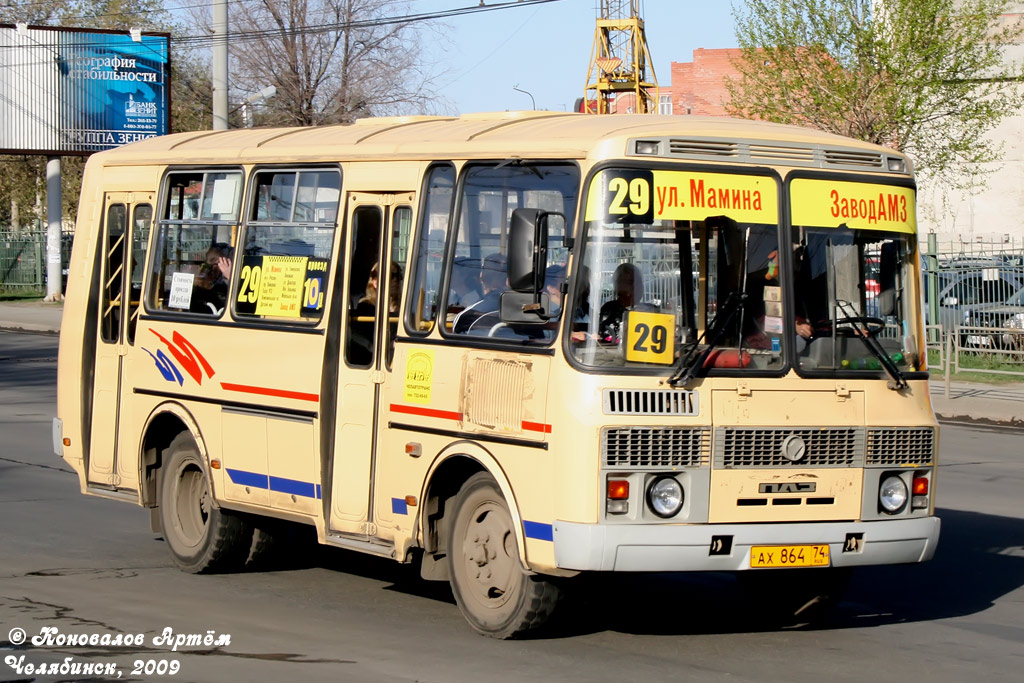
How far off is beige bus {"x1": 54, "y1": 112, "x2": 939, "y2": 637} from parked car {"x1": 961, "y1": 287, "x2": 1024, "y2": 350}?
54.6 ft

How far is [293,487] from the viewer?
925cm

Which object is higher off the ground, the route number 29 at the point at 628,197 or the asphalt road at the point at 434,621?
the route number 29 at the point at 628,197

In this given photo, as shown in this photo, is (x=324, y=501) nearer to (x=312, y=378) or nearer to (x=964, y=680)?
(x=312, y=378)

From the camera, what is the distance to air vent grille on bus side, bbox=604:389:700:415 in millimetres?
7180

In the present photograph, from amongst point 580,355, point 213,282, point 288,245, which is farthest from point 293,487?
point 580,355

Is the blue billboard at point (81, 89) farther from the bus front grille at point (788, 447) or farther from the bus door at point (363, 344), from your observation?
the bus front grille at point (788, 447)

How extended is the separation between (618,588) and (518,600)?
5.99ft

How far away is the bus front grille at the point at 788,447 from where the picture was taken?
24.3ft

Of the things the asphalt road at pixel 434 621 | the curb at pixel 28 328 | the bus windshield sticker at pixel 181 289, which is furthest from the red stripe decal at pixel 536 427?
the curb at pixel 28 328

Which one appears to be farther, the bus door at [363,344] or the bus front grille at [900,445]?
the bus door at [363,344]

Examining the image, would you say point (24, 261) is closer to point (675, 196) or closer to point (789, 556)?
point (675, 196)

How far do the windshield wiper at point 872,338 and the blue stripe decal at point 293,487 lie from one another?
132 inches

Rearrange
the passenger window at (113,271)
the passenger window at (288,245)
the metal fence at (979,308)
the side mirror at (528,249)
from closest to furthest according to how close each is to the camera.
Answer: the side mirror at (528,249)
the passenger window at (288,245)
the passenger window at (113,271)
the metal fence at (979,308)

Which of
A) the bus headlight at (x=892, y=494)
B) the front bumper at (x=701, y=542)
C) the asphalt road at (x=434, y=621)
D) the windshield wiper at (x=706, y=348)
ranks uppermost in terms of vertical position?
the windshield wiper at (x=706, y=348)
